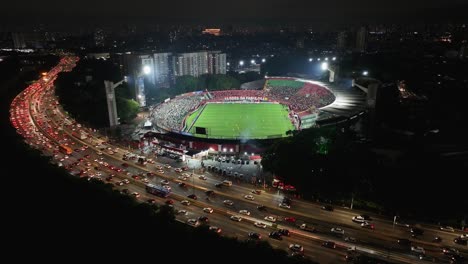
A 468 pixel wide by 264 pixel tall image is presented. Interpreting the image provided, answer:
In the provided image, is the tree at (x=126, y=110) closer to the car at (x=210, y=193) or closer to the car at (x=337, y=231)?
the car at (x=210, y=193)

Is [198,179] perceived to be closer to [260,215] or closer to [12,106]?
[260,215]

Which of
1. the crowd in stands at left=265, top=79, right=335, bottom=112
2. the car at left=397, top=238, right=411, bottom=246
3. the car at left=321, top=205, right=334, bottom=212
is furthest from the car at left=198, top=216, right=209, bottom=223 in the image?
the crowd in stands at left=265, top=79, right=335, bottom=112

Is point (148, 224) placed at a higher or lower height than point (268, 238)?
higher

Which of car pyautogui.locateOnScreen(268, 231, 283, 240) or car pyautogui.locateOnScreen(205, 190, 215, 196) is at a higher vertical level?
car pyautogui.locateOnScreen(268, 231, 283, 240)

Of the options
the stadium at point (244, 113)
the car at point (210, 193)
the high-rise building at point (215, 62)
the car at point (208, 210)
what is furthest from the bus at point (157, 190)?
the high-rise building at point (215, 62)

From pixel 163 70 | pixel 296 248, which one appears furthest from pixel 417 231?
pixel 163 70

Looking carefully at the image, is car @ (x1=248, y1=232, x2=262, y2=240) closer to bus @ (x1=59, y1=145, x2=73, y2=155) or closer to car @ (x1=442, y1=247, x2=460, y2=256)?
car @ (x1=442, y1=247, x2=460, y2=256)

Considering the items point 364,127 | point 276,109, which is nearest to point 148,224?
point 364,127
